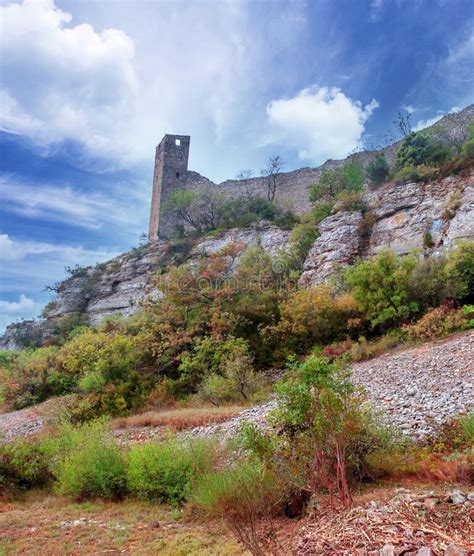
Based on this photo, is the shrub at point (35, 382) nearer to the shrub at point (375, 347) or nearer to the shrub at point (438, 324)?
the shrub at point (375, 347)

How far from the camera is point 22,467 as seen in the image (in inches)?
289

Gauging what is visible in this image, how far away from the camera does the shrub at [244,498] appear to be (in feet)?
9.70

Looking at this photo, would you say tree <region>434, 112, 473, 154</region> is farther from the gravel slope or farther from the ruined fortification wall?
the gravel slope

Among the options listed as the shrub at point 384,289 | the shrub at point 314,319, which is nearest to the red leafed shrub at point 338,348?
the shrub at point 314,319

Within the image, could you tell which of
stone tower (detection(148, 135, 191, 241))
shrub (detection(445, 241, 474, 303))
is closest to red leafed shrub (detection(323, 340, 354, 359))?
shrub (detection(445, 241, 474, 303))

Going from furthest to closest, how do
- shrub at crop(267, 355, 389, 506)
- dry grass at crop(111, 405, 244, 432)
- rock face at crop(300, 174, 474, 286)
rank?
1. rock face at crop(300, 174, 474, 286)
2. dry grass at crop(111, 405, 244, 432)
3. shrub at crop(267, 355, 389, 506)

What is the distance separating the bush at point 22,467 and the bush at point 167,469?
2.41 metres

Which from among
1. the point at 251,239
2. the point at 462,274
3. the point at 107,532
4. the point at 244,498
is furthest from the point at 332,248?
the point at 244,498

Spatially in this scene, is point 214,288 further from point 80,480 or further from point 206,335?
point 80,480

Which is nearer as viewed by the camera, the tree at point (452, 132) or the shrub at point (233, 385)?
the shrub at point (233, 385)

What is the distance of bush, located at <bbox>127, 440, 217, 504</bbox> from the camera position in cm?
577

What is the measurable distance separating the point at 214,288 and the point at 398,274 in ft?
25.5

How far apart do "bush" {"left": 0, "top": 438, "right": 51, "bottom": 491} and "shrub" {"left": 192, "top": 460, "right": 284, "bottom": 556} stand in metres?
3.90

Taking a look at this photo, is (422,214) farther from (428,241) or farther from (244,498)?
(244,498)
